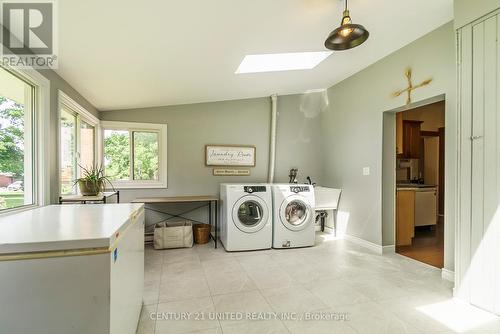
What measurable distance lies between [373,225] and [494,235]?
1.50m

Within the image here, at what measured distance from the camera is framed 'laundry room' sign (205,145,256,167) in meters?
3.88

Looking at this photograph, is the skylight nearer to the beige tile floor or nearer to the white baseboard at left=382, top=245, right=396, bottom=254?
the beige tile floor

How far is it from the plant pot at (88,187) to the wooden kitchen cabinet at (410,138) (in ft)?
14.7

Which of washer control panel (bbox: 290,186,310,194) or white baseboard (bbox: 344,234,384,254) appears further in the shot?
washer control panel (bbox: 290,186,310,194)

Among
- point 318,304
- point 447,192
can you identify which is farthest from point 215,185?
point 447,192

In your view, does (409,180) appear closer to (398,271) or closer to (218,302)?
(398,271)

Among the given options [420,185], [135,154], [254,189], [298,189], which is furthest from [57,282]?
[420,185]

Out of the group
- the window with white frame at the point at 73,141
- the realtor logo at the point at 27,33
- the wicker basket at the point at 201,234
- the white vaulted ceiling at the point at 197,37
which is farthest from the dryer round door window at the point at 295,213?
the realtor logo at the point at 27,33

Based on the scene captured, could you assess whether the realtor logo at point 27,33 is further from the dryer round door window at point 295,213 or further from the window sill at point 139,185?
the dryer round door window at point 295,213

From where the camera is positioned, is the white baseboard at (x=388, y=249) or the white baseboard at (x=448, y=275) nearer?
the white baseboard at (x=448, y=275)

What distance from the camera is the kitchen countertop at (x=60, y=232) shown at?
847mm

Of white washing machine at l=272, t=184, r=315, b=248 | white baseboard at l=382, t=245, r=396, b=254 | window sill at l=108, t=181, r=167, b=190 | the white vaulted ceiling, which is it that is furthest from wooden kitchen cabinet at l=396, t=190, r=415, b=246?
window sill at l=108, t=181, r=167, b=190

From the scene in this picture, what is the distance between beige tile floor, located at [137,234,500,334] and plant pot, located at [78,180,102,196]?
987 mm

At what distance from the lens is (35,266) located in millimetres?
852
